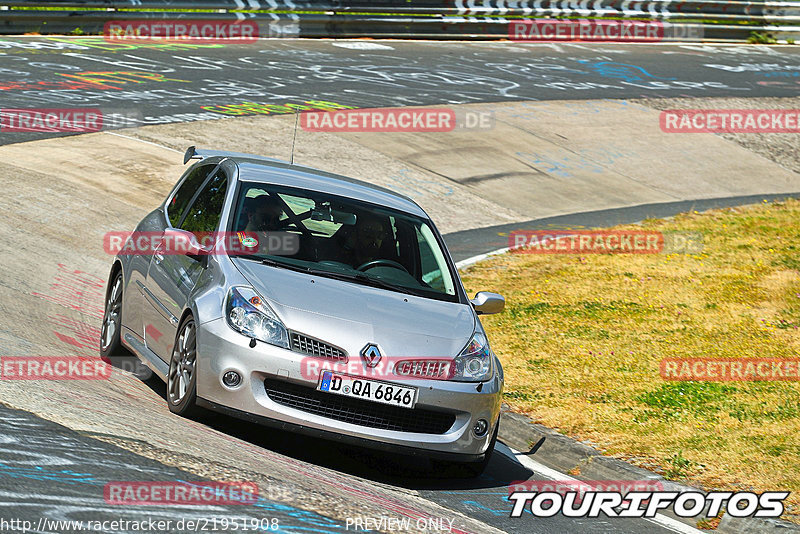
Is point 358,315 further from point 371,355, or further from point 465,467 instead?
point 465,467

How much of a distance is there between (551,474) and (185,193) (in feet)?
11.2

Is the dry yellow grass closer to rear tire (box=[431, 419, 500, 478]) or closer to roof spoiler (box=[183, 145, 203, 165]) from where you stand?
rear tire (box=[431, 419, 500, 478])

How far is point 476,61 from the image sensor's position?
28.0 meters

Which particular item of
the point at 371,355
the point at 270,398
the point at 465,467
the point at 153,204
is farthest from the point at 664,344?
the point at 153,204

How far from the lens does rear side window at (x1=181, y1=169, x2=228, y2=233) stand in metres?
7.58

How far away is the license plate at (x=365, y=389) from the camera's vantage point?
6270mm

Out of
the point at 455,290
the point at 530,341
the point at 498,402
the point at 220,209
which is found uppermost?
the point at 220,209

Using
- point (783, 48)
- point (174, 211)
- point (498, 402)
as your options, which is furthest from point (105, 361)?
point (783, 48)

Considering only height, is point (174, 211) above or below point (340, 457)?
above

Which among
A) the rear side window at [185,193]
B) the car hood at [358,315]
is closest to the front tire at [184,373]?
the car hood at [358,315]

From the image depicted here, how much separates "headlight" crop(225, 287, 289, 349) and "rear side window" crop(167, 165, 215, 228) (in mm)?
1739

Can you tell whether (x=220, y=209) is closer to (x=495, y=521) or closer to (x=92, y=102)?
(x=495, y=521)

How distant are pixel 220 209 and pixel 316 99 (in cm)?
1410

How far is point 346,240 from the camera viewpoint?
758 cm
